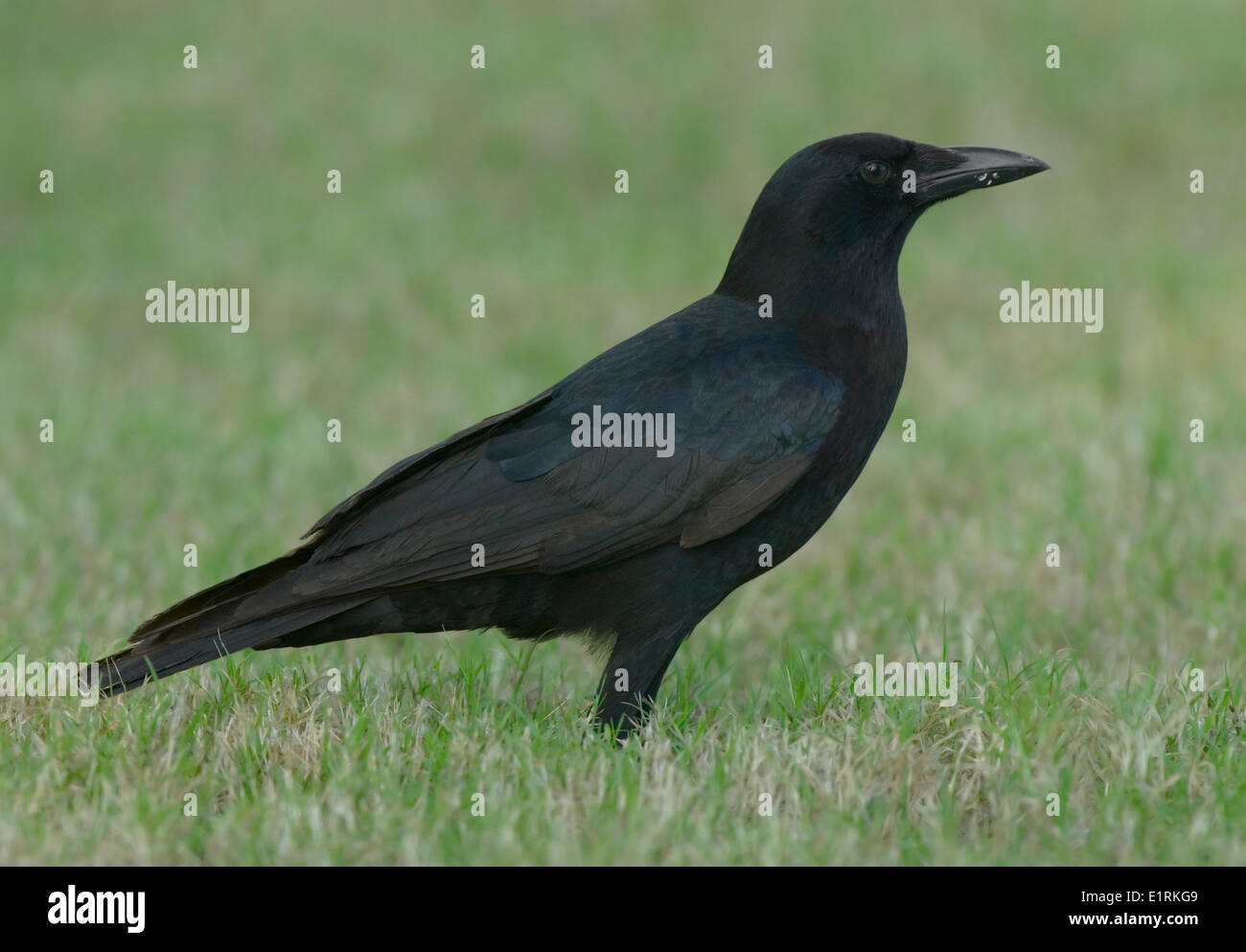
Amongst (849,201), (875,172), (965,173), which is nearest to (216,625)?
(849,201)

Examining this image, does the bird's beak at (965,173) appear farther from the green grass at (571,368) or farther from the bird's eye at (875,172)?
the green grass at (571,368)

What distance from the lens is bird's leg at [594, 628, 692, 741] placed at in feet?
14.3

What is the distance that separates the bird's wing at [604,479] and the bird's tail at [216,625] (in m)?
0.08

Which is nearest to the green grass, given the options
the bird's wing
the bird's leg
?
the bird's leg

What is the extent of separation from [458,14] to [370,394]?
8.61 meters

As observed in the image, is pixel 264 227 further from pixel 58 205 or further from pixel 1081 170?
pixel 1081 170

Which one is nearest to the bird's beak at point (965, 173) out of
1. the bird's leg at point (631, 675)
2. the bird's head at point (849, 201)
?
the bird's head at point (849, 201)

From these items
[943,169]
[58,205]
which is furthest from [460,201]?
[943,169]

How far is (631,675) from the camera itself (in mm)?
4375

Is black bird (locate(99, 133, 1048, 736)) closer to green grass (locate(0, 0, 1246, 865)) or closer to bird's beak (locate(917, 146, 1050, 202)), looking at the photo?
green grass (locate(0, 0, 1246, 865))

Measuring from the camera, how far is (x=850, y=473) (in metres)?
4.52

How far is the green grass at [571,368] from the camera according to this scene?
12.6 ft

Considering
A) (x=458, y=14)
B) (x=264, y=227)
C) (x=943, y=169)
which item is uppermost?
(x=458, y=14)

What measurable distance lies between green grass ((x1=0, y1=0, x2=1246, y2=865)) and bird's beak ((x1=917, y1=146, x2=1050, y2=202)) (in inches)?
57.5
